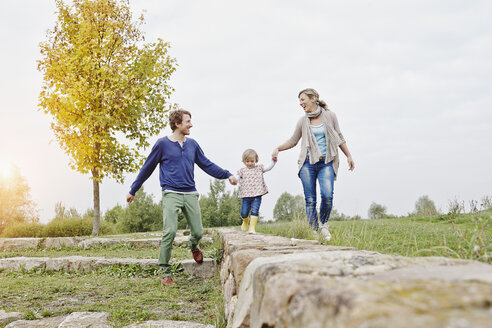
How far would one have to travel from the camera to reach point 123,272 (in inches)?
231

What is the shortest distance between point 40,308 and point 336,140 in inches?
166

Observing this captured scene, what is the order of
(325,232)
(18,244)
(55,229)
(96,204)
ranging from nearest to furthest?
(325,232), (18,244), (96,204), (55,229)

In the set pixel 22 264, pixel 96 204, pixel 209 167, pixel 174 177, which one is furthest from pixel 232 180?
pixel 96 204

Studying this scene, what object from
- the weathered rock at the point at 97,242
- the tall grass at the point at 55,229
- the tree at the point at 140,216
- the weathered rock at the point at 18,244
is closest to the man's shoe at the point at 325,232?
the weathered rock at the point at 97,242

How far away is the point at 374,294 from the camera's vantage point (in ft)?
2.78

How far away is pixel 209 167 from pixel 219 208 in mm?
12373

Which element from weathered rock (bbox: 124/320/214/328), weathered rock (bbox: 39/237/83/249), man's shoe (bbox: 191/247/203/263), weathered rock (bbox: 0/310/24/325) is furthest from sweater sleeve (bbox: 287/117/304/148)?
weathered rock (bbox: 39/237/83/249)

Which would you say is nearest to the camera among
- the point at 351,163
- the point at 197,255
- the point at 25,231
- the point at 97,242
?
the point at 351,163

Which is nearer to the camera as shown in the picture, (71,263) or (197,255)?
(197,255)

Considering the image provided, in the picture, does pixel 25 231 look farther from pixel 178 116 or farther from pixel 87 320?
pixel 87 320

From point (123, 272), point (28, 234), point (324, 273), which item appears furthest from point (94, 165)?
point (324, 273)

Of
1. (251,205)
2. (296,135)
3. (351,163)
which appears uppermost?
(296,135)

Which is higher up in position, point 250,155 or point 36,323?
point 250,155

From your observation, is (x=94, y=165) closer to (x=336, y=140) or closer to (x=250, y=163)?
(x=250, y=163)
